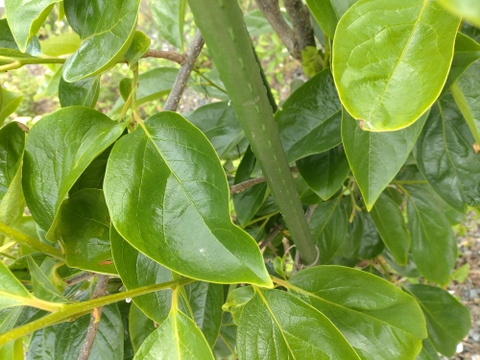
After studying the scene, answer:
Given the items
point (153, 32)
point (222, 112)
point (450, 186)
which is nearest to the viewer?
point (450, 186)

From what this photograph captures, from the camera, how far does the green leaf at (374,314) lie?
1.57 feet

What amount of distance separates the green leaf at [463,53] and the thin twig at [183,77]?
10.2 inches

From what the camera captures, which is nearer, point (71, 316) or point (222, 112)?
point (71, 316)

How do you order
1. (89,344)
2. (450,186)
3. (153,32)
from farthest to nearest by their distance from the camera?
1. (153,32)
2. (450,186)
3. (89,344)

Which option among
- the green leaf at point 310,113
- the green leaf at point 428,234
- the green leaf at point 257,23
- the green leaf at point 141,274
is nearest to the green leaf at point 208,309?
the green leaf at point 141,274

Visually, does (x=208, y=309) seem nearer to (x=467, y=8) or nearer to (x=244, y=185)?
(x=244, y=185)

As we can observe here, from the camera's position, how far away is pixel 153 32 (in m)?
3.09

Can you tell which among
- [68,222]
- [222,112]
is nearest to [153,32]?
[222,112]

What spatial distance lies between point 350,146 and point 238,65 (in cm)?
13

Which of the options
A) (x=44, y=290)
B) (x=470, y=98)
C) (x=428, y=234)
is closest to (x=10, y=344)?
(x=44, y=290)

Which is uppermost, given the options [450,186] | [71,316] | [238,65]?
[238,65]

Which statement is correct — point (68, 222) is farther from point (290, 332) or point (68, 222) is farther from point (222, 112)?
point (222, 112)

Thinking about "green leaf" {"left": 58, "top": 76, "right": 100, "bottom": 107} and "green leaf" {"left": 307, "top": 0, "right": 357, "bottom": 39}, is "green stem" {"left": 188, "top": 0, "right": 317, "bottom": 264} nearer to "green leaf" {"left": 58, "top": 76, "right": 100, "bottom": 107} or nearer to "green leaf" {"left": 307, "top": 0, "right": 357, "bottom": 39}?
"green leaf" {"left": 307, "top": 0, "right": 357, "bottom": 39}

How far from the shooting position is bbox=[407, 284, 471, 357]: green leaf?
0.89 metres
